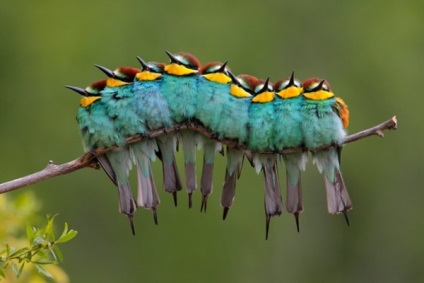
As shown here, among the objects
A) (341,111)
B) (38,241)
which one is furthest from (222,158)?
(38,241)

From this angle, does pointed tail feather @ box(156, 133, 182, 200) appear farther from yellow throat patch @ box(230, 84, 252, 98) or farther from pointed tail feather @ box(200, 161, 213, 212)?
yellow throat patch @ box(230, 84, 252, 98)

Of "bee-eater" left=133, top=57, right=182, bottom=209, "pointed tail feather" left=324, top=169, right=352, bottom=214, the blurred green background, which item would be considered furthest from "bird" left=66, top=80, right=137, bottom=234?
the blurred green background

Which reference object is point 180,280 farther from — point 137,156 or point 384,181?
point 137,156

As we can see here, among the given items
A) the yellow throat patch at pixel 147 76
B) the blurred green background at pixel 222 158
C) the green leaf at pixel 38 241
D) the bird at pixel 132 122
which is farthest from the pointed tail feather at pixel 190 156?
the blurred green background at pixel 222 158

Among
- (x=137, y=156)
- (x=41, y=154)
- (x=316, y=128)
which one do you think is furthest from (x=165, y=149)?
(x=41, y=154)

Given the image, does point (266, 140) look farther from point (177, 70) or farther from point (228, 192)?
point (177, 70)
